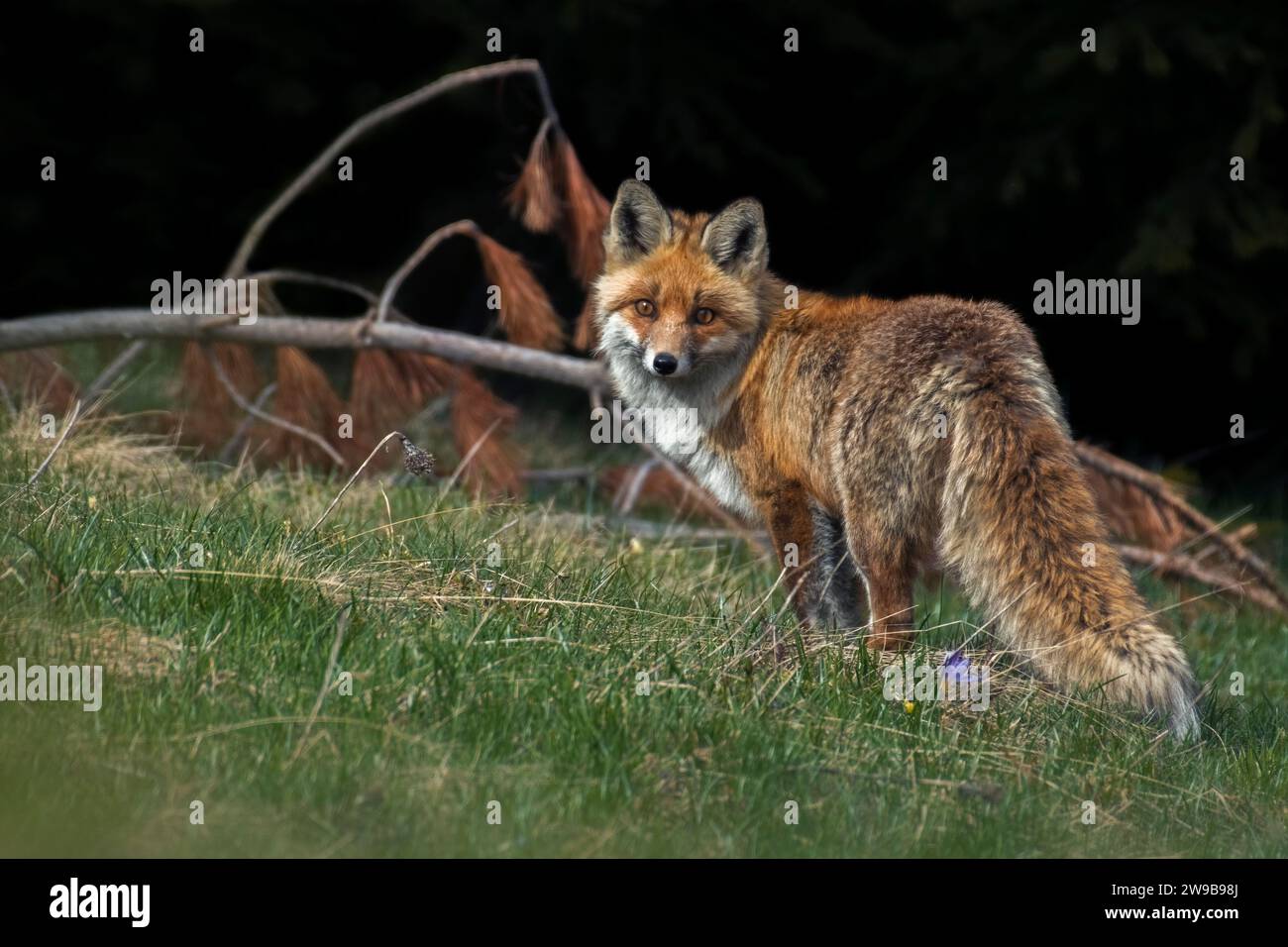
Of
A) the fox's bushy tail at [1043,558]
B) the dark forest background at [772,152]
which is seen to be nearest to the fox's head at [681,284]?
the fox's bushy tail at [1043,558]

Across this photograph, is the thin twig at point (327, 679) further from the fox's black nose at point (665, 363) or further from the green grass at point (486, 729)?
the fox's black nose at point (665, 363)

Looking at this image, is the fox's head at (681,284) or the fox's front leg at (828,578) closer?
the fox's front leg at (828,578)

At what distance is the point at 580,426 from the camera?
38.7 feet

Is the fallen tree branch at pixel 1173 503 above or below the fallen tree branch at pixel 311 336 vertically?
below

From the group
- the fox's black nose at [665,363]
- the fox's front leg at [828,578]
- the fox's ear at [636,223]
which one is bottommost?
the fox's front leg at [828,578]

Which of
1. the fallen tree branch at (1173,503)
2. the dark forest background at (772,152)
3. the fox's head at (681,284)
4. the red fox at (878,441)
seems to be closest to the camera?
the red fox at (878,441)

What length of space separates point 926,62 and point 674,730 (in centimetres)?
798

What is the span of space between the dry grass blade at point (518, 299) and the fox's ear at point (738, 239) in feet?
7.51

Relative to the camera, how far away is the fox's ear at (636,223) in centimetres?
580

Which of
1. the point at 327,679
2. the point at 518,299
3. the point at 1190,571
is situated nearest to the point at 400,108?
the point at 518,299

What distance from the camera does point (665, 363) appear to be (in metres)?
Result: 5.43

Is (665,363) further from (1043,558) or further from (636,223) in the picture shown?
(1043,558)

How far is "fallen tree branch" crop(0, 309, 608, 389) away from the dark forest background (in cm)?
278

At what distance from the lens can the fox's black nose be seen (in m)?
5.43
